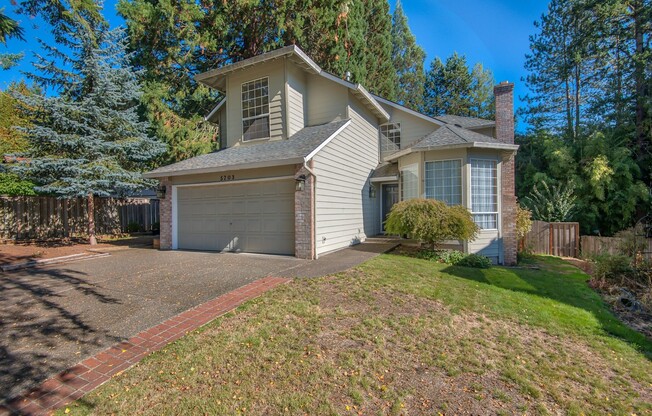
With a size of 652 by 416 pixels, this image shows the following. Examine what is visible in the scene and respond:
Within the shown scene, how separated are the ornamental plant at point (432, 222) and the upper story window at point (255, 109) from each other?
6.04 m

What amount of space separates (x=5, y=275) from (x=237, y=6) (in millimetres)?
14552

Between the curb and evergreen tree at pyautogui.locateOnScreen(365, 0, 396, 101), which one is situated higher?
evergreen tree at pyautogui.locateOnScreen(365, 0, 396, 101)

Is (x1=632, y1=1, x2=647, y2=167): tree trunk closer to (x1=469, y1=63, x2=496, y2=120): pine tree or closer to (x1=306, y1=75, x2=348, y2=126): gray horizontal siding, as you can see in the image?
(x1=469, y1=63, x2=496, y2=120): pine tree

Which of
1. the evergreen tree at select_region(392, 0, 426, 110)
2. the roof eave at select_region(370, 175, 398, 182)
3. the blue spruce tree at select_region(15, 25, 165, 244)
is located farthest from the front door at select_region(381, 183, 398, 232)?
the evergreen tree at select_region(392, 0, 426, 110)

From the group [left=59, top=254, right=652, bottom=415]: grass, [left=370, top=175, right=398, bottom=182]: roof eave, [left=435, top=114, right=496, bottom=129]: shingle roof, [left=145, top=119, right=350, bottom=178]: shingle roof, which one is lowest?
[left=59, top=254, right=652, bottom=415]: grass

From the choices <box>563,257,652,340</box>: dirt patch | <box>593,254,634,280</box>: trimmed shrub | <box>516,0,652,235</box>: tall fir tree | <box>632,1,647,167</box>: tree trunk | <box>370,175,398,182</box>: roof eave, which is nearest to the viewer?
<box>563,257,652,340</box>: dirt patch

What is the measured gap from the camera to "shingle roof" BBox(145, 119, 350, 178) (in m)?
8.87

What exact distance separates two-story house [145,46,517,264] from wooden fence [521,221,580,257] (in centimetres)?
336

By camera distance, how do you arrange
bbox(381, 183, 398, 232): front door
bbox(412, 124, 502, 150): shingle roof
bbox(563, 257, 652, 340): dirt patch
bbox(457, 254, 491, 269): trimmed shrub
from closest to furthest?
bbox(563, 257, 652, 340): dirt patch
bbox(457, 254, 491, 269): trimmed shrub
bbox(412, 124, 502, 150): shingle roof
bbox(381, 183, 398, 232): front door

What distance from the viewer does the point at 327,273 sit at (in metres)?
6.93

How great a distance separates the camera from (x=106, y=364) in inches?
136

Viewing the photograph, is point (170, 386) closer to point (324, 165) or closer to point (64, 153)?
point (324, 165)

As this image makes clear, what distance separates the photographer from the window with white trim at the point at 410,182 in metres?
11.1

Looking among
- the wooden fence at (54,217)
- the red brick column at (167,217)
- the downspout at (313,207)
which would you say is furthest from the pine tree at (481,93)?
the wooden fence at (54,217)
